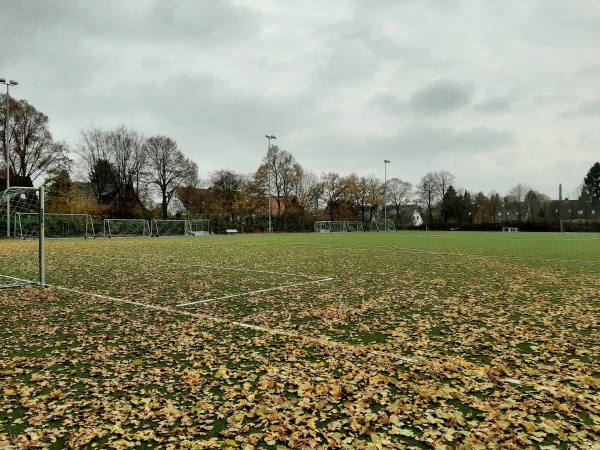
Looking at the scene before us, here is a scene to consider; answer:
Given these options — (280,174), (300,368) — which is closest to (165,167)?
(280,174)

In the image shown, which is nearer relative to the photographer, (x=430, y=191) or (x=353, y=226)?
(x=353, y=226)

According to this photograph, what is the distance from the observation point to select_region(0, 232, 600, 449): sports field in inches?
126

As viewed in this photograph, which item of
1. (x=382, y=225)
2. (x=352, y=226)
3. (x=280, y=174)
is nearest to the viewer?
(x=280, y=174)

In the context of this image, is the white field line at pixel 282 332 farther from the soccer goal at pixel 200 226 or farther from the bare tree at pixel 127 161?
the bare tree at pixel 127 161

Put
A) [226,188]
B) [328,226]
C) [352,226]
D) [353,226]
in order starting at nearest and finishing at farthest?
[226,188] → [328,226] → [352,226] → [353,226]

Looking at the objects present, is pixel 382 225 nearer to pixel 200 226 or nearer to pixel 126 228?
pixel 200 226


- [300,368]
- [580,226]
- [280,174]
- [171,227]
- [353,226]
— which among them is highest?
[280,174]

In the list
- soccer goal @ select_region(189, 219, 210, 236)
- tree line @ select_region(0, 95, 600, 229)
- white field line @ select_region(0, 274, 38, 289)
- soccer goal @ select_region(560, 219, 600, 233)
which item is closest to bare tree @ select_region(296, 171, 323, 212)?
tree line @ select_region(0, 95, 600, 229)

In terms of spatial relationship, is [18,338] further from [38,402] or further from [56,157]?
[56,157]

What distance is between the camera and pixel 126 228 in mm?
45094

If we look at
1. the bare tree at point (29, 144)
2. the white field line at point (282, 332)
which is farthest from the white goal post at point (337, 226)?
the white field line at point (282, 332)

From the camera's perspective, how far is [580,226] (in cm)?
6744

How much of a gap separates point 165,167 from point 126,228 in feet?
45.9

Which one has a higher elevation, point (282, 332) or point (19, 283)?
point (19, 283)
